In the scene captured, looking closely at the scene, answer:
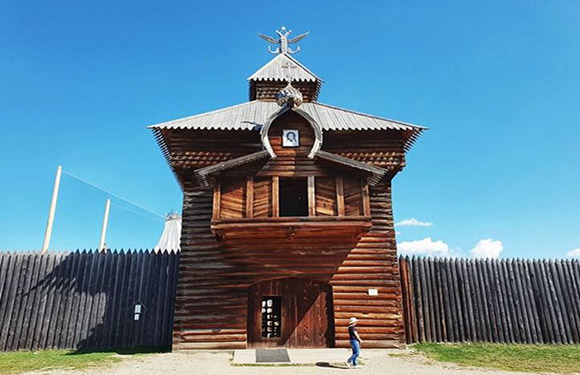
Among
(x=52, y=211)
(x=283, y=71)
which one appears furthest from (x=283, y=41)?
(x=52, y=211)

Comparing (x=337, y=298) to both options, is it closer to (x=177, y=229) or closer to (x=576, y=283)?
(x=576, y=283)

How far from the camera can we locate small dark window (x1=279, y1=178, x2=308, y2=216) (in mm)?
14303

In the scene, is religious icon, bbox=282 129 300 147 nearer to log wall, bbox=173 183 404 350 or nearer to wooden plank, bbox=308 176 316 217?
wooden plank, bbox=308 176 316 217

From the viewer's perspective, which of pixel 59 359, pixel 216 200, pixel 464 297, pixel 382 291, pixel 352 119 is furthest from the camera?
pixel 352 119

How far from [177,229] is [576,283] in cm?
4437

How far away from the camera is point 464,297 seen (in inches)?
A: 580

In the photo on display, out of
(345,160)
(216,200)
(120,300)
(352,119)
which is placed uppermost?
(352,119)

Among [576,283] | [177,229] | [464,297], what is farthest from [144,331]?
[177,229]

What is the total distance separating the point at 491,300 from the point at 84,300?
51.6ft

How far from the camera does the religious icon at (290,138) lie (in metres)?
13.9

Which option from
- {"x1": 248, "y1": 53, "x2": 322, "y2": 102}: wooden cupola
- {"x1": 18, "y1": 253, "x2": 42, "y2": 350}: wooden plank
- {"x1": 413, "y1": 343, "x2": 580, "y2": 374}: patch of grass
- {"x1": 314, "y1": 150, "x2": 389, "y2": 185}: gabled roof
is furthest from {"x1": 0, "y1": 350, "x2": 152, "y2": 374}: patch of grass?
{"x1": 248, "y1": 53, "x2": 322, "y2": 102}: wooden cupola

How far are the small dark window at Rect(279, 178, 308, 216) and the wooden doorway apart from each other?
139 inches

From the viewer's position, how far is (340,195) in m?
13.0

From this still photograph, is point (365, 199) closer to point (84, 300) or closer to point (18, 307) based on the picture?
point (84, 300)
